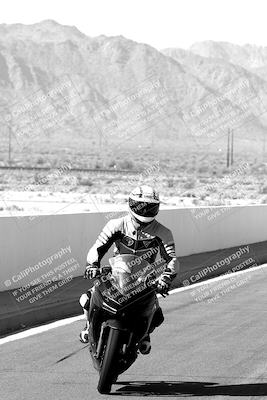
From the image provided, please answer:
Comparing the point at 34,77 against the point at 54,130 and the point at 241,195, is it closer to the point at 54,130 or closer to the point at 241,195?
the point at 54,130

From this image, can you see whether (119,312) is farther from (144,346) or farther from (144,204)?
(144,204)

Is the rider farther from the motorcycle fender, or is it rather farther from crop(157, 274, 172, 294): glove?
the motorcycle fender

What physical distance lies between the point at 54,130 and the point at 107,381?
16103cm

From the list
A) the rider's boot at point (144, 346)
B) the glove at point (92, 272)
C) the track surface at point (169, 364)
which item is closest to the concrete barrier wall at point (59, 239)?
the track surface at point (169, 364)

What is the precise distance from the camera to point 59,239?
16484 millimetres

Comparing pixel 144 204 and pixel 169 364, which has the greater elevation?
pixel 144 204

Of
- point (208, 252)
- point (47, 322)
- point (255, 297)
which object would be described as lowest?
point (208, 252)

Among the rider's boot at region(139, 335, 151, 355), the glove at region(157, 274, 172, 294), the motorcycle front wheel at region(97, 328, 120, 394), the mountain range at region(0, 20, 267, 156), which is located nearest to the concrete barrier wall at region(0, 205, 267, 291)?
the rider's boot at region(139, 335, 151, 355)

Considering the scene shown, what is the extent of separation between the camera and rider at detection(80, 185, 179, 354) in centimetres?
821

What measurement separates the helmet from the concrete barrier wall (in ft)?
21.2

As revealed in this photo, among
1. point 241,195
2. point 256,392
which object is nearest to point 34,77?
point 241,195

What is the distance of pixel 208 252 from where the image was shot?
2353 centimetres

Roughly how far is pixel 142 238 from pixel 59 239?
8.34m

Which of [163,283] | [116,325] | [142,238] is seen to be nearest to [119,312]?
[116,325]
